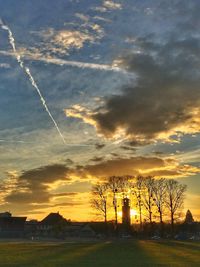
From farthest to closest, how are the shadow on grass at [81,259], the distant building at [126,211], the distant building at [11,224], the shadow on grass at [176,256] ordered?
1. the distant building at [11,224]
2. the distant building at [126,211]
3. the shadow on grass at [176,256]
4. the shadow on grass at [81,259]

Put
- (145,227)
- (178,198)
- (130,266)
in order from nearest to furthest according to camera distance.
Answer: (130,266) → (178,198) → (145,227)

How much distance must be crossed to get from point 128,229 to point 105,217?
2059cm

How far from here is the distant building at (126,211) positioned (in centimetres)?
13325

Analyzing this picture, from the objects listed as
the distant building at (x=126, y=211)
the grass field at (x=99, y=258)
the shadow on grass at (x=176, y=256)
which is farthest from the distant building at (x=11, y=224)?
the shadow on grass at (x=176, y=256)

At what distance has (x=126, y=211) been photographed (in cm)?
14038

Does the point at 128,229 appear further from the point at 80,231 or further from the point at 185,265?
the point at 185,265

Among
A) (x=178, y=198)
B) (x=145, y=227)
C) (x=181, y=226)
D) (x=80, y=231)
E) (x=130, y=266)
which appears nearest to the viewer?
(x=130, y=266)

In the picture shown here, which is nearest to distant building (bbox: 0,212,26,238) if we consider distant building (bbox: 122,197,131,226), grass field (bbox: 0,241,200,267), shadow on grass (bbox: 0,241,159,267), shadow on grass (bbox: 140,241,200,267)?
distant building (bbox: 122,197,131,226)

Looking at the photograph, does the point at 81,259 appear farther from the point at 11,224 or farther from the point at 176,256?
the point at 11,224

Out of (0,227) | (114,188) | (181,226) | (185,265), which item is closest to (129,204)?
(114,188)

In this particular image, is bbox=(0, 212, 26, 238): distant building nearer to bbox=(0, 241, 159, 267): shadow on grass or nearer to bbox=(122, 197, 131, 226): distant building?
bbox=(122, 197, 131, 226): distant building

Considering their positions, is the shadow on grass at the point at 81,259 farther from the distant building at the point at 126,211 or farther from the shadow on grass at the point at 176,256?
the distant building at the point at 126,211

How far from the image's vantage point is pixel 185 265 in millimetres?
32094

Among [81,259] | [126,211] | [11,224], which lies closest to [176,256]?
[81,259]
